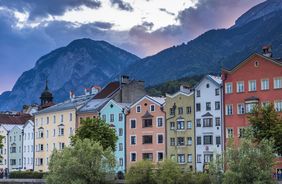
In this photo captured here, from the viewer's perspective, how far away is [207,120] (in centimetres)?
9531

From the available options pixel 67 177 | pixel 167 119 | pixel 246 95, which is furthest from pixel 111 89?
pixel 67 177

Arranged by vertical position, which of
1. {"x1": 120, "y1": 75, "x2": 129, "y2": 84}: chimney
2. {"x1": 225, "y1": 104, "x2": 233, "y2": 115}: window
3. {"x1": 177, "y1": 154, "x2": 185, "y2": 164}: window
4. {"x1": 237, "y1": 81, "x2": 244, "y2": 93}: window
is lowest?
{"x1": 177, "y1": 154, "x2": 185, "y2": 164}: window

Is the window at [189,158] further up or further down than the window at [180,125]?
further down

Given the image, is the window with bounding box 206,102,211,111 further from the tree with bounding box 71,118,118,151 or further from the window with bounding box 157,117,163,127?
the tree with bounding box 71,118,118,151

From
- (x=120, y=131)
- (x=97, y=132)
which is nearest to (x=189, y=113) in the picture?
(x=97, y=132)

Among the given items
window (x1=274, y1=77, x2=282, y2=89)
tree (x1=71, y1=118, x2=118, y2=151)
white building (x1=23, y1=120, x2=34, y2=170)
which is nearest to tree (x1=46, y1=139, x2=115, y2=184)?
tree (x1=71, y1=118, x2=118, y2=151)

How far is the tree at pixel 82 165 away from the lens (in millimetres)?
76312

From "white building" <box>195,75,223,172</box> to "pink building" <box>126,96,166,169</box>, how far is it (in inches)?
313

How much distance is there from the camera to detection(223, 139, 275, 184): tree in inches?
2250

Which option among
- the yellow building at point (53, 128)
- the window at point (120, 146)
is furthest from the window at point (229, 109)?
the yellow building at point (53, 128)

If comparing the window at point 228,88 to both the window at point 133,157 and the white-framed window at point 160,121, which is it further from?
the window at point 133,157

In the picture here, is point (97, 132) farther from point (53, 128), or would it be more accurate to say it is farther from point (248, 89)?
point (53, 128)

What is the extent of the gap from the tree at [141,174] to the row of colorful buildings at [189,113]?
15.8ft

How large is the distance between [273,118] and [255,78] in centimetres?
1605
